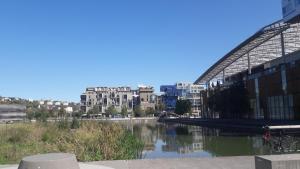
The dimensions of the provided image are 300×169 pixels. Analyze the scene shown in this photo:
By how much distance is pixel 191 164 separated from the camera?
9.77 m

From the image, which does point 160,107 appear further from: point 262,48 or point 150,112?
point 262,48

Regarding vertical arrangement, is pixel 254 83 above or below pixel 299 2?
below

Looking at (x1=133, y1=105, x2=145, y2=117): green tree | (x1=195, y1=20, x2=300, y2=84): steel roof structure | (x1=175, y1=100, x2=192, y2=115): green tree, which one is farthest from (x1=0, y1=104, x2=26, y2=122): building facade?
(x1=133, y1=105, x2=145, y2=117): green tree

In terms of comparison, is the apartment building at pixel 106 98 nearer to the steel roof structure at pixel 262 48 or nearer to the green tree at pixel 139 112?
the green tree at pixel 139 112

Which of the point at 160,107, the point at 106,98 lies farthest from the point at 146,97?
the point at 106,98

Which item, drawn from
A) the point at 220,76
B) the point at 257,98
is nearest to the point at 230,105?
the point at 257,98

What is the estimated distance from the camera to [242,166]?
9297 mm

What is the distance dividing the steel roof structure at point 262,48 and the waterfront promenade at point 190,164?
3817 centimetres

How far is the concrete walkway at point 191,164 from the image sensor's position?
9.40 meters

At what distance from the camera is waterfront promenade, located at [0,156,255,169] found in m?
9.40

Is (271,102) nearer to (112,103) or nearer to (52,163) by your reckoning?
(52,163)

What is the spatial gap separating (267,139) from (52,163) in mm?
6977

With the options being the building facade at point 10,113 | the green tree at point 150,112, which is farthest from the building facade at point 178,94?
the building facade at point 10,113

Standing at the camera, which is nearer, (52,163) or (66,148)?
(52,163)
